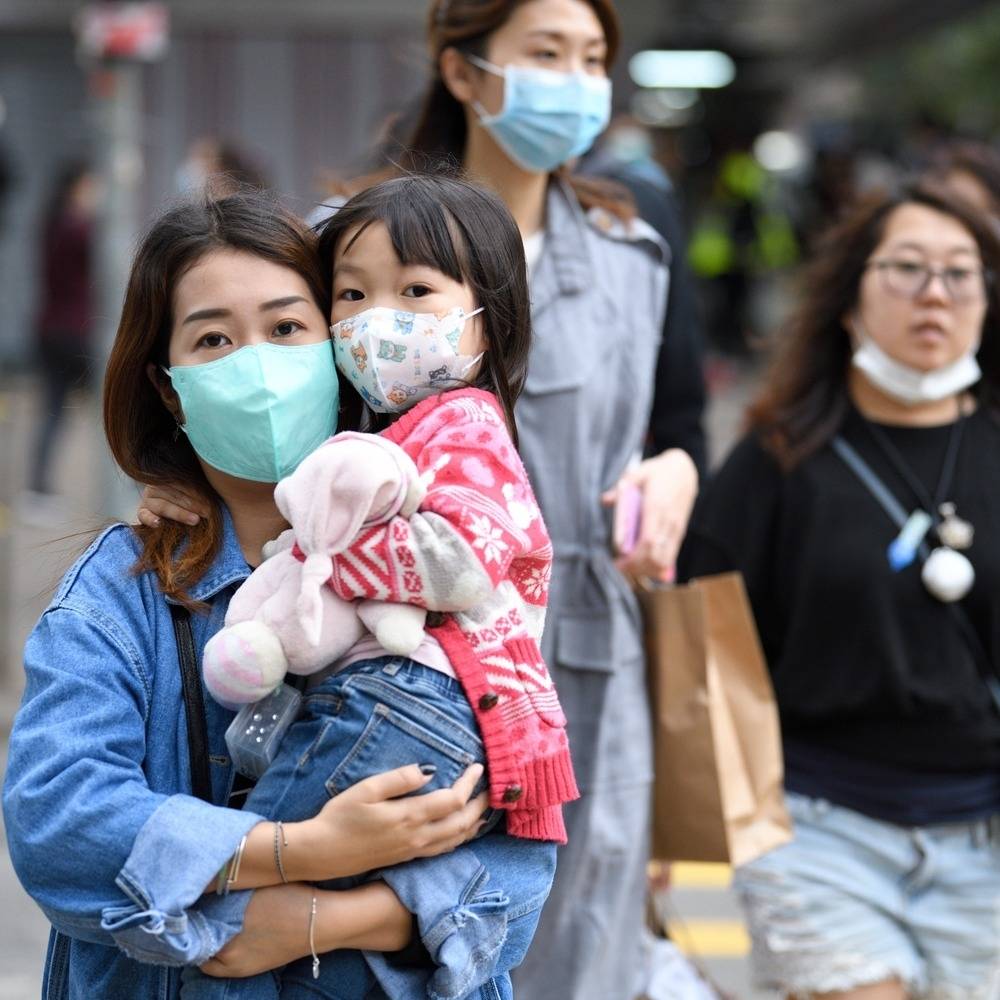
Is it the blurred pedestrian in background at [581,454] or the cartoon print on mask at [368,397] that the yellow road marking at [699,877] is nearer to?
the blurred pedestrian in background at [581,454]

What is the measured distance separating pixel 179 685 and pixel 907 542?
2.08 metres

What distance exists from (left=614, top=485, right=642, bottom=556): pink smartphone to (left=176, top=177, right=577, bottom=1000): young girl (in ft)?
2.92

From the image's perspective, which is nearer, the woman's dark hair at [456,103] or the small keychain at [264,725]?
the small keychain at [264,725]

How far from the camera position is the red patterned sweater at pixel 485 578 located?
2010 millimetres

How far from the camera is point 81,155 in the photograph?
60.4 ft

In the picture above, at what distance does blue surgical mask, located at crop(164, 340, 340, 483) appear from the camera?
2145mm

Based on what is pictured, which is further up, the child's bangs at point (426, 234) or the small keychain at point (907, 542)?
the child's bangs at point (426, 234)

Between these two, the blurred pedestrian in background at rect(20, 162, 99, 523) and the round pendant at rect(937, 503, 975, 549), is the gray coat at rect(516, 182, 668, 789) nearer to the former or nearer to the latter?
the round pendant at rect(937, 503, 975, 549)

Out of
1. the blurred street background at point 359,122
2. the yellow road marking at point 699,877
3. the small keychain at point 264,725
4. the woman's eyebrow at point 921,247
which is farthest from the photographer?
the blurred street background at point 359,122

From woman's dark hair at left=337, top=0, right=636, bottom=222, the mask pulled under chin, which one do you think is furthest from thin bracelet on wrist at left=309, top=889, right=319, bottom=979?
the mask pulled under chin

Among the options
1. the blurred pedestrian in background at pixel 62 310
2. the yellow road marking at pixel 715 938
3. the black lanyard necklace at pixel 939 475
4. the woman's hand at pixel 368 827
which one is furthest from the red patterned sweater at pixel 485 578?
the blurred pedestrian in background at pixel 62 310

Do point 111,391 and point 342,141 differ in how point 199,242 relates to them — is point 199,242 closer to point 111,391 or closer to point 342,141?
point 111,391

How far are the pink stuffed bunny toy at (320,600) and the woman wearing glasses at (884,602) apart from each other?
6.20ft

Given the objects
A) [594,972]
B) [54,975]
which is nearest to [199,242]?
[54,975]
